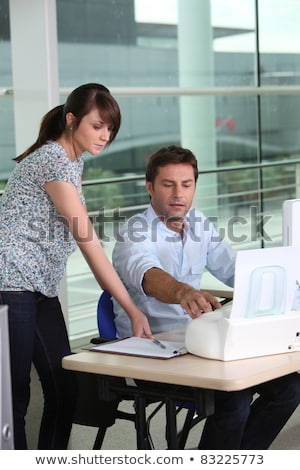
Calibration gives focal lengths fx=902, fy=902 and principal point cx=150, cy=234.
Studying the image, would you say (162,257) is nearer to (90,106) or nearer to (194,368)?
(90,106)

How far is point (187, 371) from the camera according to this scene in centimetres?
230

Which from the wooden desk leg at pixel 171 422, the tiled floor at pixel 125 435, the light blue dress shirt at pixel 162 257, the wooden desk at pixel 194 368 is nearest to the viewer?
the wooden desk at pixel 194 368

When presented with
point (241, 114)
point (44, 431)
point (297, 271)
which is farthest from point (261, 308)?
point (241, 114)

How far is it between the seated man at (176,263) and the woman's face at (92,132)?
0.43m

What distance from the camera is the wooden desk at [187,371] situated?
2.24m

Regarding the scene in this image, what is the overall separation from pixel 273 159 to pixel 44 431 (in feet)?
14.9

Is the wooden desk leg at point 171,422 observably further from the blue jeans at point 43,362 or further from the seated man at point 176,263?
the blue jeans at point 43,362

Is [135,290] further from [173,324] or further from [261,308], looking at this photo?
[261,308]

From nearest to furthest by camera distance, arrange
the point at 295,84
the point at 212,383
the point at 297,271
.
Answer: the point at 212,383
the point at 297,271
the point at 295,84

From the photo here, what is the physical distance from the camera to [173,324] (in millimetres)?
3139

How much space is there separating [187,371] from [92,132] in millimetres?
840

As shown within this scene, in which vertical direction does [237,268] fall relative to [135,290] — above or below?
above
